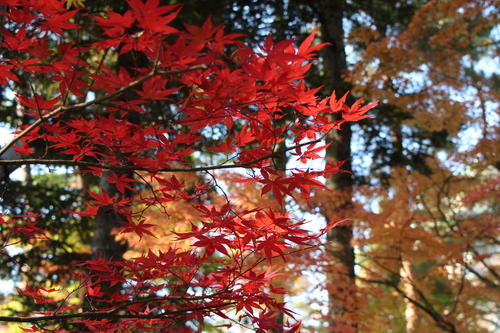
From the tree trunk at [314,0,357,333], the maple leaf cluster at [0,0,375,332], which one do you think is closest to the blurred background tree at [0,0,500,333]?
the tree trunk at [314,0,357,333]

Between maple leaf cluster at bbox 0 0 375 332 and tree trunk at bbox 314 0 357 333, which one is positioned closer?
maple leaf cluster at bbox 0 0 375 332

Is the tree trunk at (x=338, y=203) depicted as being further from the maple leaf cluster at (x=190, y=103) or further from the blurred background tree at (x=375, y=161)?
the maple leaf cluster at (x=190, y=103)

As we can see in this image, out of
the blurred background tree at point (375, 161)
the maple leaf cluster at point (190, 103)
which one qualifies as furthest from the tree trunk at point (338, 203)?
the maple leaf cluster at point (190, 103)

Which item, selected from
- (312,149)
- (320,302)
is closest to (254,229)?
(312,149)

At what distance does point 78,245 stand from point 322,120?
9.18 meters

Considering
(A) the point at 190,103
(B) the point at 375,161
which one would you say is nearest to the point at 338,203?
(B) the point at 375,161

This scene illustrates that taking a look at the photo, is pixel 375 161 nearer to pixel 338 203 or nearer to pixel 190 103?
pixel 338 203

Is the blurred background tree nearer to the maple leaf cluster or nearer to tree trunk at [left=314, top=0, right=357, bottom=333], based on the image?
tree trunk at [left=314, top=0, right=357, bottom=333]

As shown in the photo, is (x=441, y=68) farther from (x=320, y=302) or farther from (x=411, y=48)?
(x=320, y=302)

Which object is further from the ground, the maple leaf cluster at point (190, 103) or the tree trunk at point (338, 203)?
the tree trunk at point (338, 203)

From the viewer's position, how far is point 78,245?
30.9 ft

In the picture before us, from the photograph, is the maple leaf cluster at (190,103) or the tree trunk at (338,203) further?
the tree trunk at (338,203)

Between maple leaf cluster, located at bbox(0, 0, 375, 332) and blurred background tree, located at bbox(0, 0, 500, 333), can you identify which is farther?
blurred background tree, located at bbox(0, 0, 500, 333)

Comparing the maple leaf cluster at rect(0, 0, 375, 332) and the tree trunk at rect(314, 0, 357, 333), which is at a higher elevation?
Answer: the tree trunk at rect(314, 0, 357, 333)
